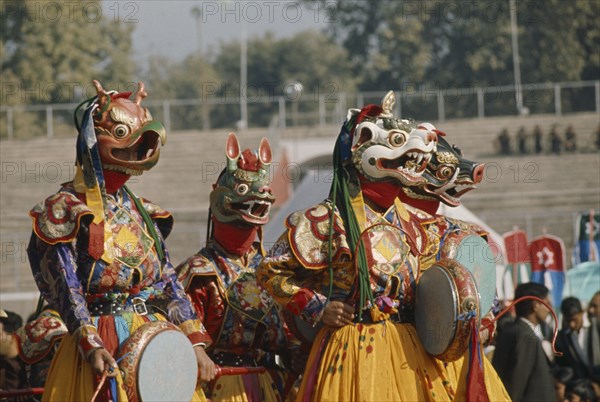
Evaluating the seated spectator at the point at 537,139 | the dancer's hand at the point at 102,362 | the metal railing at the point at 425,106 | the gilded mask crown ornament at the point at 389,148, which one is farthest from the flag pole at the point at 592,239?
the metal railing at the point at 425,106

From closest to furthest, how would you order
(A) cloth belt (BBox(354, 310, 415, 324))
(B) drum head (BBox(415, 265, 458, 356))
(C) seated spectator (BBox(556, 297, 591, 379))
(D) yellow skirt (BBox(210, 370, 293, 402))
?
(B) drum head (BBox(415, 265, 458, 356))
(A) cloth belt (BBox(354, 310, 415, 324))
(D) yellow skirt (BBox(210, 370, 293, 402))
(C) seated spectator (BBox(556, 297, 591, 379))

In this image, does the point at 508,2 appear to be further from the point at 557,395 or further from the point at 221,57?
the point at 557,395

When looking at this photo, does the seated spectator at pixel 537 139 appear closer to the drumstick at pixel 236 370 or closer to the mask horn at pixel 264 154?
the mask horn at pixel 264 154

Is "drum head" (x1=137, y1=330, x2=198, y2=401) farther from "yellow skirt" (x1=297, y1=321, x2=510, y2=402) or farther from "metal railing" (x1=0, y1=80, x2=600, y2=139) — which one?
"metal railing" (x1=0, y1=80, x2=600, y2=139)

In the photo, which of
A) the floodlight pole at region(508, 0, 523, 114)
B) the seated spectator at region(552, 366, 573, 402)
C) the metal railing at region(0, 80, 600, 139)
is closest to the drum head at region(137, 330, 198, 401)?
the seated spectator at region(552, 366, 573, 402)

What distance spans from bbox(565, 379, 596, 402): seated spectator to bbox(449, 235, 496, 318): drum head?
11.3ft

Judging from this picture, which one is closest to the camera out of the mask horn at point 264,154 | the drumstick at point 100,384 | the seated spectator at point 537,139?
the drumstick at point 100,384

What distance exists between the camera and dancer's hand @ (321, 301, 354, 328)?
6.25 meters

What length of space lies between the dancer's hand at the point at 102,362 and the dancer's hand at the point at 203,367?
55 centimetres

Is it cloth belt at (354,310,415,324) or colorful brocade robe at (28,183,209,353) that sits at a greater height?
colorful brocade robe at (28,183,209,353)

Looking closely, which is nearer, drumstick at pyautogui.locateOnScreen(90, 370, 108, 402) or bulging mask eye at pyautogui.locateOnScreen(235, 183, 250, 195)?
drumstick at pyautogui.locateOnScreen(90, 370, 108, 402)

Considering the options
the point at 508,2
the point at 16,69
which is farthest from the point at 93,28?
the point at 508,2

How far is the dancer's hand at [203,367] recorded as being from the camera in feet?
20.5

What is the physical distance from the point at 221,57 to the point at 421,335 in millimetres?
60504
